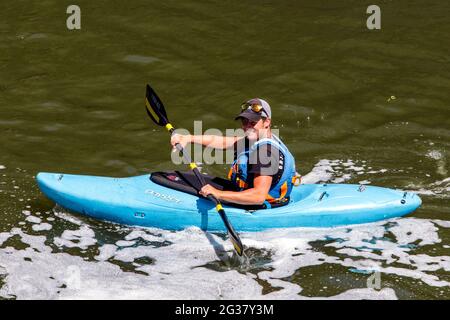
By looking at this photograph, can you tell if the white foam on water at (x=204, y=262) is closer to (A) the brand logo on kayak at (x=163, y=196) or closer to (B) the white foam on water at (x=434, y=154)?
(A) the brand logo on kayak at (x=163, y=196)

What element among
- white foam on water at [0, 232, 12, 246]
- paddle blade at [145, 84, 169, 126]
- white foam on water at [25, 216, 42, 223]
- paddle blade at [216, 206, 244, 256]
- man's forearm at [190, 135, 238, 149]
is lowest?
white foam on water at [0, 232, 12, 246]

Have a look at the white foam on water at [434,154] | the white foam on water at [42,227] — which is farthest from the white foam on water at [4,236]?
the white foam on water at [434,154]

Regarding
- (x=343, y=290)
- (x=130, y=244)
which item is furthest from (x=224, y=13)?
(x=343, y=290)

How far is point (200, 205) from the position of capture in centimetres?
689

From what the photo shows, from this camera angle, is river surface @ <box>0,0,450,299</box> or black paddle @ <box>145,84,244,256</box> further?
black paddle @ <box>145,84,244,256</box>

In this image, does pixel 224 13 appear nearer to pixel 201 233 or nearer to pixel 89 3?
pixel 89 3

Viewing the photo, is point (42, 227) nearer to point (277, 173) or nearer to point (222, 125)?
point (277, 173)

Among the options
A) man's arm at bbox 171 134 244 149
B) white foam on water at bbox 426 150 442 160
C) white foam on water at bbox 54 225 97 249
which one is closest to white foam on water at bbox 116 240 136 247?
white foam on water at bbox 54 225 97 249

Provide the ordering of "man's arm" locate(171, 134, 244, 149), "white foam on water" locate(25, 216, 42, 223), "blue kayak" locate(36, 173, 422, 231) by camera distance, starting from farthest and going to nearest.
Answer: "man's arm" locate(171, 134, 244, 149), "white foam on water" locate(25, 216, 42, 223), "blue kayak" locate(36, 173, 422, 231)

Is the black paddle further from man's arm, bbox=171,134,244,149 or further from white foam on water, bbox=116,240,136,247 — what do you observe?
white foam on water, bbox=116,240,136,247

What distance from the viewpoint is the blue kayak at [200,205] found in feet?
22.5

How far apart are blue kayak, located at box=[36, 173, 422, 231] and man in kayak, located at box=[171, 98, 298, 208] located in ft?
0.57

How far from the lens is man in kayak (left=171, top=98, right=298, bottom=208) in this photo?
659cm

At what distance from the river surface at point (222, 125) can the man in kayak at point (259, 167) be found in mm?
367
